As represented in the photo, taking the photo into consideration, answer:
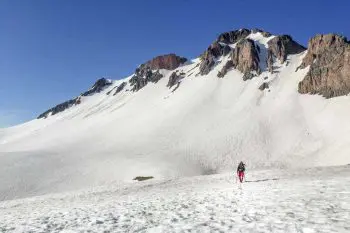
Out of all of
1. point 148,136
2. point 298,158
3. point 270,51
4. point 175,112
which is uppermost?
point 270,51

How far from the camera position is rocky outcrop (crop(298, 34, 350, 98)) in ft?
322

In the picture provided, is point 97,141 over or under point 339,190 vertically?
over

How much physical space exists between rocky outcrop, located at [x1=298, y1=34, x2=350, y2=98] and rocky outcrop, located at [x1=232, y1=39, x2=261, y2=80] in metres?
17.1

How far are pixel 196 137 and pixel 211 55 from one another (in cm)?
6363

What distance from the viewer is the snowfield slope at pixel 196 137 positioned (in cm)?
6923

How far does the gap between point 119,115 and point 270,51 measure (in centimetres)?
5608

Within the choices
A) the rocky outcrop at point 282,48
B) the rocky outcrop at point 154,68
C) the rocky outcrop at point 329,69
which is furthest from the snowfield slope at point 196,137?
the rocky outcrop at point 154,68

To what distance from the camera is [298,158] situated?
7681cm

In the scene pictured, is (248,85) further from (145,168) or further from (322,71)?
(145,168)

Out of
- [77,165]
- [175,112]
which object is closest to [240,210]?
[77,165]

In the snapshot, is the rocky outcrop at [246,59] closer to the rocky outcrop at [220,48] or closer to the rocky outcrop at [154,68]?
the rocky outcrop at [220,48]

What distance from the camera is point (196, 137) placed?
94875mm

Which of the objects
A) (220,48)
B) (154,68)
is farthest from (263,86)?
(154,68)

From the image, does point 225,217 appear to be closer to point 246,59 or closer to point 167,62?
point 246,59
